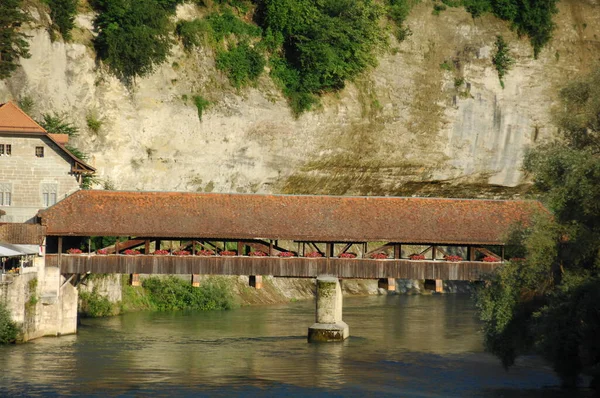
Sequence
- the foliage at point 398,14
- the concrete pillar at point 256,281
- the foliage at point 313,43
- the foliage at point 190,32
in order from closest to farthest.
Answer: the concrete pillar at point 256,281 < the foliage at point 190,32 < the foliage at point 313,43 < the foliage at point 398,14

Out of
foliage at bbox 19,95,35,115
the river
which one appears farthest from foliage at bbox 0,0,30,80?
the river

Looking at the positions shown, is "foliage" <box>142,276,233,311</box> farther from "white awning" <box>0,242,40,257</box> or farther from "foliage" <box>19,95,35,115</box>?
"white awning" <box>0,242,40,257</box>

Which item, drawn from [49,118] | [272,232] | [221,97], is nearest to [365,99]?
[221,97]

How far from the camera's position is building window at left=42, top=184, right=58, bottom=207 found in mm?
47219

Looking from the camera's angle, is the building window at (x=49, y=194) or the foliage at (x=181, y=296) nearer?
the building window at (x=49, y=194)

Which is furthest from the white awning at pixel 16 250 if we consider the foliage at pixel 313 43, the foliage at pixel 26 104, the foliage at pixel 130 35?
the foliage at pixel 313 43

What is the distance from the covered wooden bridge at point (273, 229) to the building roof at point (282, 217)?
0.13ft

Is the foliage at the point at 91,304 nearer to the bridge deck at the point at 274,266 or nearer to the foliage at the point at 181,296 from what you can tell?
the foliage at the point at 181,296

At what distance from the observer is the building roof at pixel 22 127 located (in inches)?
1848

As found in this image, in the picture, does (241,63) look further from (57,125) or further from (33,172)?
(33,172)

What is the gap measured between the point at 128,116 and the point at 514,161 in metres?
25.5

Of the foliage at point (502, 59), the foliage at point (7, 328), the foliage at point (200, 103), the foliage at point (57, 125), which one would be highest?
the foliage at point (502, 59)

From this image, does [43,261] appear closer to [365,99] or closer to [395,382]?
[395,382]

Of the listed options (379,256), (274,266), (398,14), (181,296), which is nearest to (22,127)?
(274,266)
